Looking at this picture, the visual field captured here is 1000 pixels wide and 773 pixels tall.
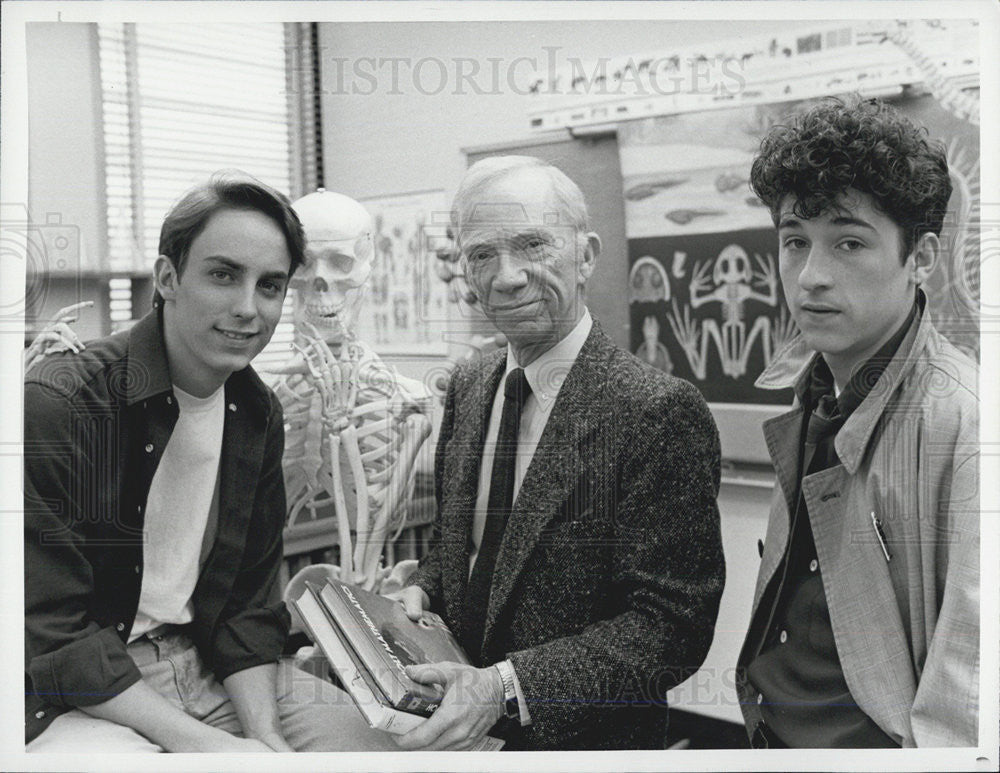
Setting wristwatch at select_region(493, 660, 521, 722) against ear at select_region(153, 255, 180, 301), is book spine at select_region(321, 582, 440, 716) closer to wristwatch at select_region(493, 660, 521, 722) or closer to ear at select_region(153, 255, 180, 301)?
wristwatch at select_region(493, 660, 521, 722)

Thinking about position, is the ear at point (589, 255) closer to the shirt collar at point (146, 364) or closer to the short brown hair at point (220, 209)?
the short brown hair at point (220, 209)

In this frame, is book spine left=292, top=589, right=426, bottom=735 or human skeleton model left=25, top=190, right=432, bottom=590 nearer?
book spine left=292, top=589, right=426, bottom=735

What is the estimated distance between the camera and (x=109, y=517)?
1697mm

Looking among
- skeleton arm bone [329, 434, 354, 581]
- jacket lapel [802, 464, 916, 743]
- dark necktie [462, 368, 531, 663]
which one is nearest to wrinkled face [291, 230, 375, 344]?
skeleton arm bone [329, 434, 354, 581]

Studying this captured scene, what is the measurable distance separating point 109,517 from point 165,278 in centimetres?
44

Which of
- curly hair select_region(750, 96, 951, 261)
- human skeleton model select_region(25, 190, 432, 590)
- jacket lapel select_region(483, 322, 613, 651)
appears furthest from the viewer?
human skeleton model select_region(25, 190, 432, 590)

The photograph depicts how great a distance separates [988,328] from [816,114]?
0.52 m

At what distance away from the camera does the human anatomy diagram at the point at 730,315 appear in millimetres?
1793

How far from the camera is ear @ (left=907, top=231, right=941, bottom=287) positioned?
1.61 m

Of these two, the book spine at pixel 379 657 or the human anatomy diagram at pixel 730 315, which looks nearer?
the book spine at pixel 379 657

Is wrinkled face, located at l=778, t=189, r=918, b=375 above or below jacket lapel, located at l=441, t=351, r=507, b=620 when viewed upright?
above

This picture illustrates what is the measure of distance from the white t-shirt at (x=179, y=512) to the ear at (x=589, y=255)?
0.72m

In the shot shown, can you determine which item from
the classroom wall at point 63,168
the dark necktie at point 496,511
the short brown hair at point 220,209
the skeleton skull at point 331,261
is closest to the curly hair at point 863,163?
the dark necktie at point 496,511

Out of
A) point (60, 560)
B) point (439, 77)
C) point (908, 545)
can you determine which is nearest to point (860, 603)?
point (908, 545)
